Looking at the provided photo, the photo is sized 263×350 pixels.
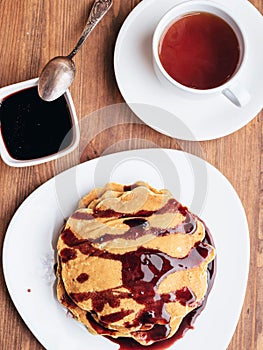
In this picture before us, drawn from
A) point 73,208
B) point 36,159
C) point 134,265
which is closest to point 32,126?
point 36,159

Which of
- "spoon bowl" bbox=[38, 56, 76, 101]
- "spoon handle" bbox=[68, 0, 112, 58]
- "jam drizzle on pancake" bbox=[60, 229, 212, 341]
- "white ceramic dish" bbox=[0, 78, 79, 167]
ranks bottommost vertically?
"jam drizzle on pancake" bbox=[60, 229, 212, 341]

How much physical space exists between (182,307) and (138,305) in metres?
0.08

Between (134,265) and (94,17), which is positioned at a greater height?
(94,17)

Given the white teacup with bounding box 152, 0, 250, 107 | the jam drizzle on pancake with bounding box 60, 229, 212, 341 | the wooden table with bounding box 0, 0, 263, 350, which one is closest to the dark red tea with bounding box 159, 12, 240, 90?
the white teacup with bounding box 152, 0, 250, 107

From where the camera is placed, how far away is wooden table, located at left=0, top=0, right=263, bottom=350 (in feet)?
4.70

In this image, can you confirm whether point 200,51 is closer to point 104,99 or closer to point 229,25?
point 229,25

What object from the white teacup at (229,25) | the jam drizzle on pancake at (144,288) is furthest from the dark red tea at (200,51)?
the jam drizzle on pancake at (144,288)

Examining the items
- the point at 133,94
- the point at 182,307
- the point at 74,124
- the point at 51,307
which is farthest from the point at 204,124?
the point at 51,307

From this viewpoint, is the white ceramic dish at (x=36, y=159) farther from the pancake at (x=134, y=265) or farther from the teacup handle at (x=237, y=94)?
the teacup handle at (x=237, y=94)

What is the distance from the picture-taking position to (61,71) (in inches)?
53.9

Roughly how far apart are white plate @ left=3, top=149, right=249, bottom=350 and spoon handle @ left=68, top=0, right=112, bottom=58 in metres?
0.22

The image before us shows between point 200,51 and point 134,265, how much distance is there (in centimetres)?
41

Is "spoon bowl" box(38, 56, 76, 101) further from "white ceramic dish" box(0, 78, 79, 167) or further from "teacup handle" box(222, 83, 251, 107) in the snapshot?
"teacup handle" box(222, 83, 251, 107)

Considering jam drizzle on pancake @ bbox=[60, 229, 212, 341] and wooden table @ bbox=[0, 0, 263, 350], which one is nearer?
jam drizzle on pancake @ bbox=[60, 229, 212, 341]
